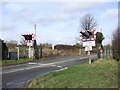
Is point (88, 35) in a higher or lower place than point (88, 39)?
higher

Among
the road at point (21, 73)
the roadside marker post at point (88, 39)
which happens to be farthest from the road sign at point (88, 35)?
the road at point (21, 73)

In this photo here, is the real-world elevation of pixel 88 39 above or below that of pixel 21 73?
above

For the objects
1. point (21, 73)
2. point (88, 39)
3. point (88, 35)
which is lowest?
point (21, 73)

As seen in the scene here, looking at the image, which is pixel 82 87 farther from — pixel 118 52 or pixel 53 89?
pixel 118 52

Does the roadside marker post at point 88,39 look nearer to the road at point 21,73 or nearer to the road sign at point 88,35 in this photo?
the road sign at point 88,35

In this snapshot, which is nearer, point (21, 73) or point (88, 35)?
point (21, 73)

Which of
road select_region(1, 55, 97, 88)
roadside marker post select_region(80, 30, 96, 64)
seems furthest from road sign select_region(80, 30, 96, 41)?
road select_region(1, 55, 97, 88)

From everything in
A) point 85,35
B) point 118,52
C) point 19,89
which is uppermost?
point 85,35

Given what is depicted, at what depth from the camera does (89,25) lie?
54219mm

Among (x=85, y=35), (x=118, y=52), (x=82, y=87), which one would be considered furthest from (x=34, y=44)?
(x=82, y=87)

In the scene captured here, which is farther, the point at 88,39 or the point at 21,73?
the point at 88,39

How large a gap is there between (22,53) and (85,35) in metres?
12.4

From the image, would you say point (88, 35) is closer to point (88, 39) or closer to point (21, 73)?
point (88, 39)

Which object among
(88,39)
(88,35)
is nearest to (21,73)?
(88,39)
